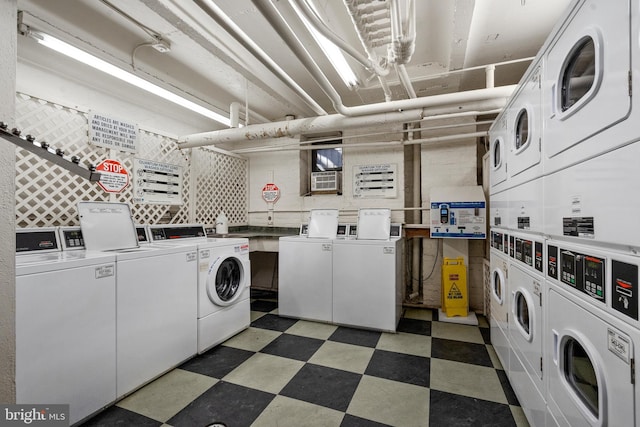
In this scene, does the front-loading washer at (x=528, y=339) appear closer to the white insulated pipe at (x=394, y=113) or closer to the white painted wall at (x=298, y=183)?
the white insulated pipe at (x=394, y=113)

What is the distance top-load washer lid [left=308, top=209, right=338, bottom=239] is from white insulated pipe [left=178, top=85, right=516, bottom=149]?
3.88 feet

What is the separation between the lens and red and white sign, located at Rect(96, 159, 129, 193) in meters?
2.74

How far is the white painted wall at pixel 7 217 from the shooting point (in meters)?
0.89

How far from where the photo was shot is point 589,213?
0.95 meters

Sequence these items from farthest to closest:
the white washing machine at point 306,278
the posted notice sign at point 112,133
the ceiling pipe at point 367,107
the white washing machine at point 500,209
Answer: the white washing machine at point 306,278 → the posted notice sign at point 112,133 → the white washing machine at point 500,209 → the ceiling pipe at point 367,107

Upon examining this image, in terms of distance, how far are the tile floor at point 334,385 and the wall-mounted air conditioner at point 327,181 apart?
2.12 meters

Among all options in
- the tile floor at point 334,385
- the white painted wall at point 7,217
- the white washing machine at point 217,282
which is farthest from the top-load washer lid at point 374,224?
the white painted wall at point 7,217

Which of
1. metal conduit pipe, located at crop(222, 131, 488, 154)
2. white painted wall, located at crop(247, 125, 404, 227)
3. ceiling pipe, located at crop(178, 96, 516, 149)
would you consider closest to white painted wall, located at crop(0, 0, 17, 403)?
ceiling pipe, located at crop(178, 96, 516, 149)

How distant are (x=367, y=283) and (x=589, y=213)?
222 cm

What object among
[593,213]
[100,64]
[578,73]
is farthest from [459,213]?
[100,64]

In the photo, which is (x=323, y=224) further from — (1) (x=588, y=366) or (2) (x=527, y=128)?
(1) (x=588, y=366)

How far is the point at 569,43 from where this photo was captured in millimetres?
1085

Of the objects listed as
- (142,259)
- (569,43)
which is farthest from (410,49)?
(142,259)

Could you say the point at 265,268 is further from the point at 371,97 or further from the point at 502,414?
the point at 502,414
